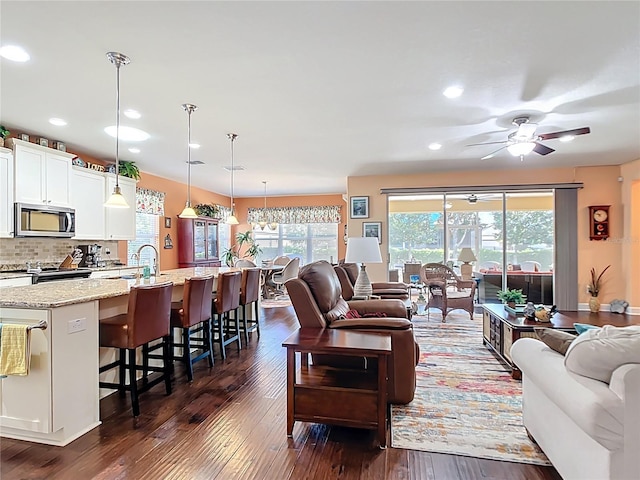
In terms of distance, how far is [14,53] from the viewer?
254 cm

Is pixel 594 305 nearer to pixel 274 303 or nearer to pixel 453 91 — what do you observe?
pixel 453 91

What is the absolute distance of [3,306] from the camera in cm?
227

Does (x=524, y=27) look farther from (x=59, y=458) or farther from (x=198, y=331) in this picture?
(x=198, y=331)

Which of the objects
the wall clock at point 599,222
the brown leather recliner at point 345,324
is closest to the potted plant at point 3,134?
the brown leather recliner at point 345,324

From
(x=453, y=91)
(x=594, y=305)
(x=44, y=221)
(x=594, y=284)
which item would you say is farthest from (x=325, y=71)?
(x=594, y=284)

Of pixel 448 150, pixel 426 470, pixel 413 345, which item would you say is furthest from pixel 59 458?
pixel 448 150

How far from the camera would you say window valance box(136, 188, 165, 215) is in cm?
652

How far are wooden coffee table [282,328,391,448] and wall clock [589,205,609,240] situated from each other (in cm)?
580

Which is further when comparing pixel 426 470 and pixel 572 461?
pixel 426 470

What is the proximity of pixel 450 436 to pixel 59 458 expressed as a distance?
2.36 m

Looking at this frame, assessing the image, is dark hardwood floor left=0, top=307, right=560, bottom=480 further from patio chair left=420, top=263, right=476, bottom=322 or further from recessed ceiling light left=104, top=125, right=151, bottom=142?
patio chair left=420, top=263, right=476, bottom=322

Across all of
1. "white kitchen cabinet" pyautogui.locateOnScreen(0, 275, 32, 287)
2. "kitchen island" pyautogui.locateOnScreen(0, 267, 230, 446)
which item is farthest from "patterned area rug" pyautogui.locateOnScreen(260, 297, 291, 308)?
"kitchen island" pyautogui.locateOnScreen(0, 267, 230, 446)

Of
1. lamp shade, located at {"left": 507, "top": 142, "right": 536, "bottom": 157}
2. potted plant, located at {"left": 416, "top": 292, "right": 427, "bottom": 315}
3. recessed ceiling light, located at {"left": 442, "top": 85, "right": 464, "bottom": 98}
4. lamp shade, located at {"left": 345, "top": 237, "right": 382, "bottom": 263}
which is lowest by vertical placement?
potted plant, located at {"left": 416, "top": 292, "right": 427, "bottom": 315}

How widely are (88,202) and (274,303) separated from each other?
12.6 ft
